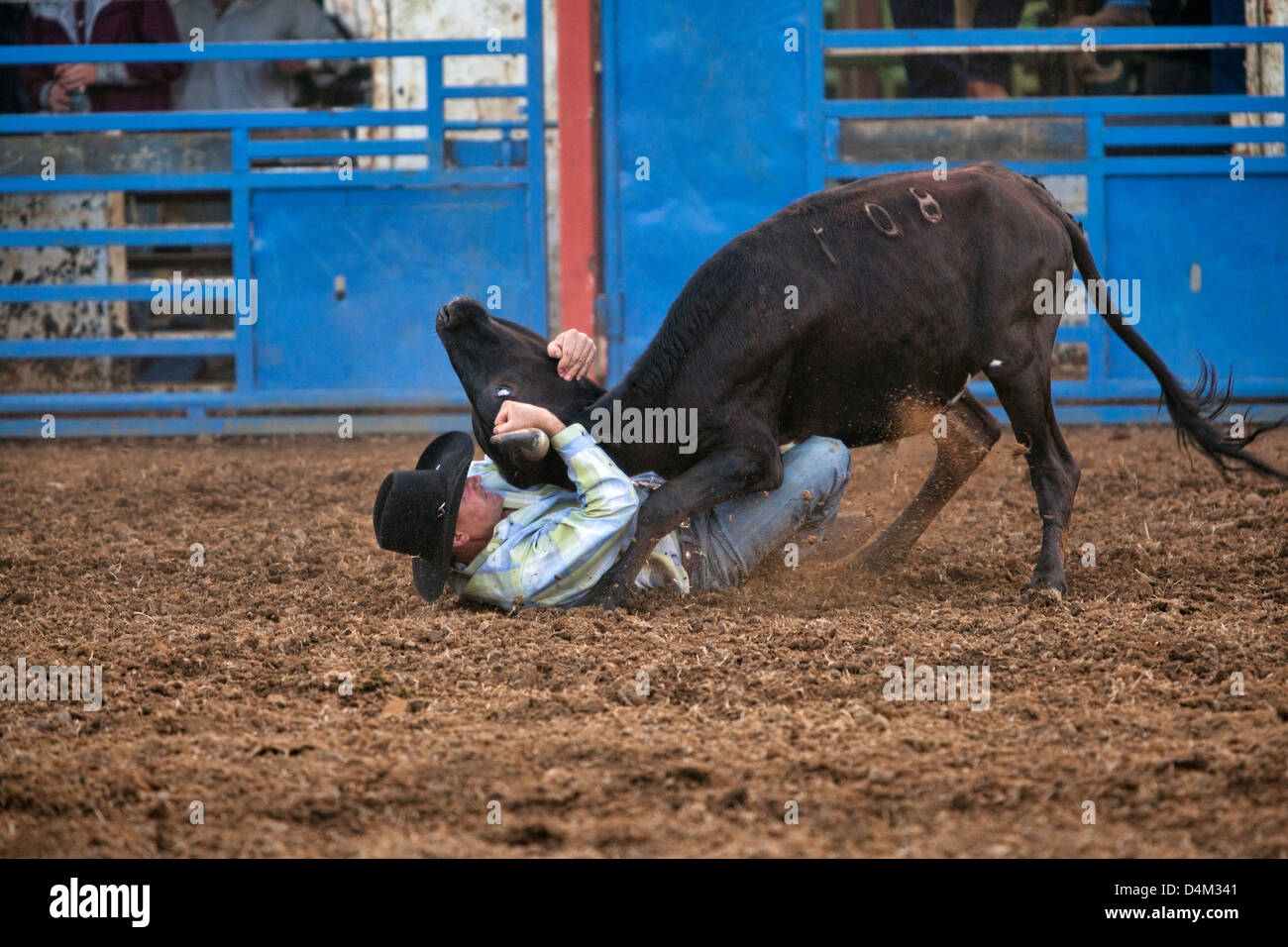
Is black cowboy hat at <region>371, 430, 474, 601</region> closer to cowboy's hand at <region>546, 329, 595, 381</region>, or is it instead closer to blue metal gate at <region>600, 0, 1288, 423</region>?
cowboy's hand at <region>546, 329, 595, 381</region>

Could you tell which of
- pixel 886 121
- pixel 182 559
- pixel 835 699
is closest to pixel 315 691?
pixel 835 699

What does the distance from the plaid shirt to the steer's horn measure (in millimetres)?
58

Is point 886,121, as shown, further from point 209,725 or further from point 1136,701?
point 209,725

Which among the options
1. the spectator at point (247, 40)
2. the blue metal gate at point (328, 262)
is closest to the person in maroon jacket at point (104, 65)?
the spectator at point (247, 40)

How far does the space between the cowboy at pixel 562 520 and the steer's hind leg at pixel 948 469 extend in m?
0.35

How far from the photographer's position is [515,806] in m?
2.40

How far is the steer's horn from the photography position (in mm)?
3621

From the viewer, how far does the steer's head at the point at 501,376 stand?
388 cm

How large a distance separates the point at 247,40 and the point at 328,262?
2.03 m

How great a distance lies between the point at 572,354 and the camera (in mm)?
4020
